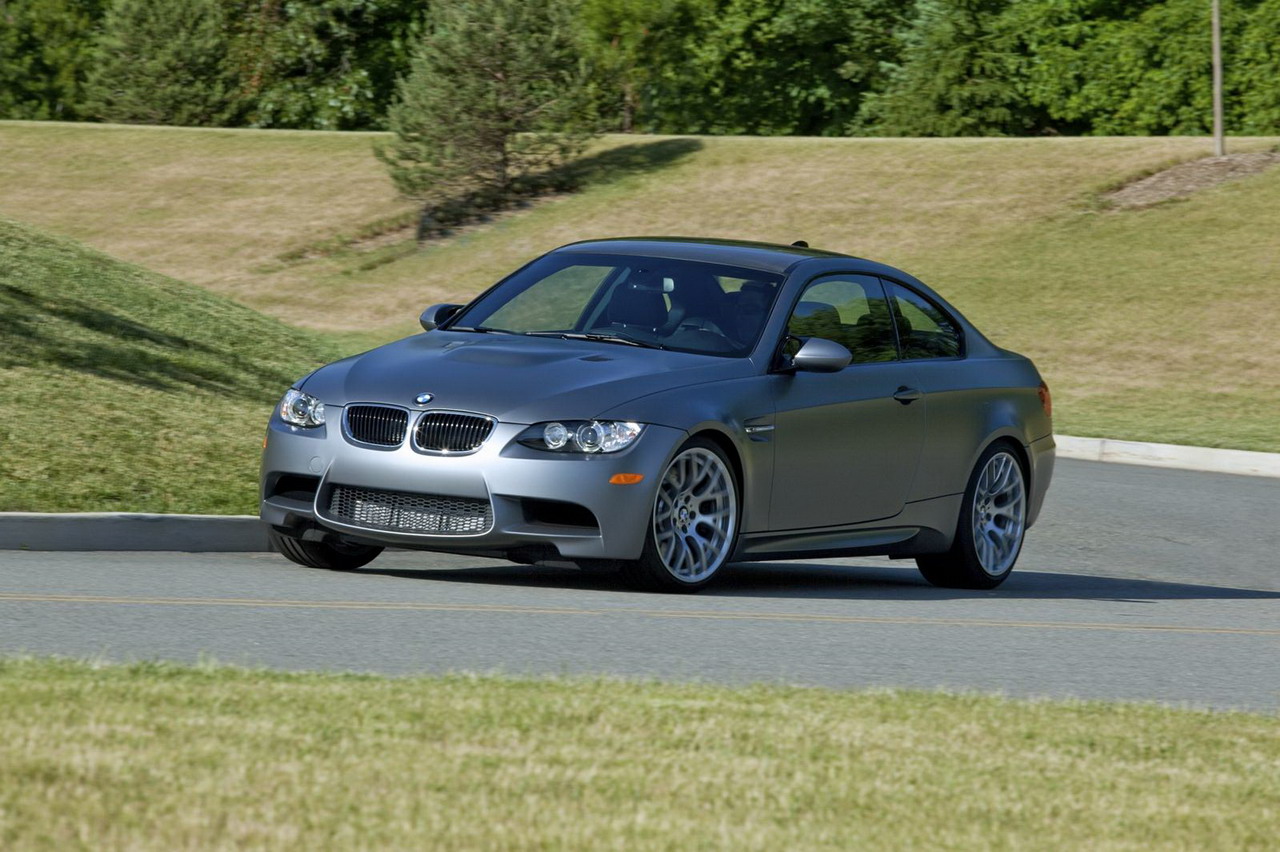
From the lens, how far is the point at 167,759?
457 centimetres

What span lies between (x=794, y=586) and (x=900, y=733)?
4.63 meters

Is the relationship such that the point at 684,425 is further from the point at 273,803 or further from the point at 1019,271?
the point at 1019,271

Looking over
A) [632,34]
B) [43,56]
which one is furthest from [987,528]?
[43,56]

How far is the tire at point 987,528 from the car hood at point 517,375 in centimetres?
191

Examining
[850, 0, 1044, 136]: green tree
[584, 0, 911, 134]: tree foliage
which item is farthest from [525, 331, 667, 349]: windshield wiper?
[584, 0, 911, 134]: tree foliage

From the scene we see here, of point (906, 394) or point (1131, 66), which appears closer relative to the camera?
point (906, 394)

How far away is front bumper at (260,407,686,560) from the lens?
841 cm

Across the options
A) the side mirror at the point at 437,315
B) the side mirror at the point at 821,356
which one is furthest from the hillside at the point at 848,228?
the side mirror at the point at 437,315

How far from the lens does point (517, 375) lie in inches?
342

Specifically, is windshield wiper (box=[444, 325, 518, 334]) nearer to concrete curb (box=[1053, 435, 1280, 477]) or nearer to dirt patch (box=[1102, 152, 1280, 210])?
concrete curb (box=[1053, 435, 1280, 477])

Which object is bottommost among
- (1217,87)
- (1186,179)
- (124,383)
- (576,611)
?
(576,611)

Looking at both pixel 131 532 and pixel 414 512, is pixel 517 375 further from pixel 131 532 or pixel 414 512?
pixel 131 532

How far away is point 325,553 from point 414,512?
1.11 metres

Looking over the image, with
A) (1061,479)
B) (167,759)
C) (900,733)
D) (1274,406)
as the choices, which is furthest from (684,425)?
(1274,406)
